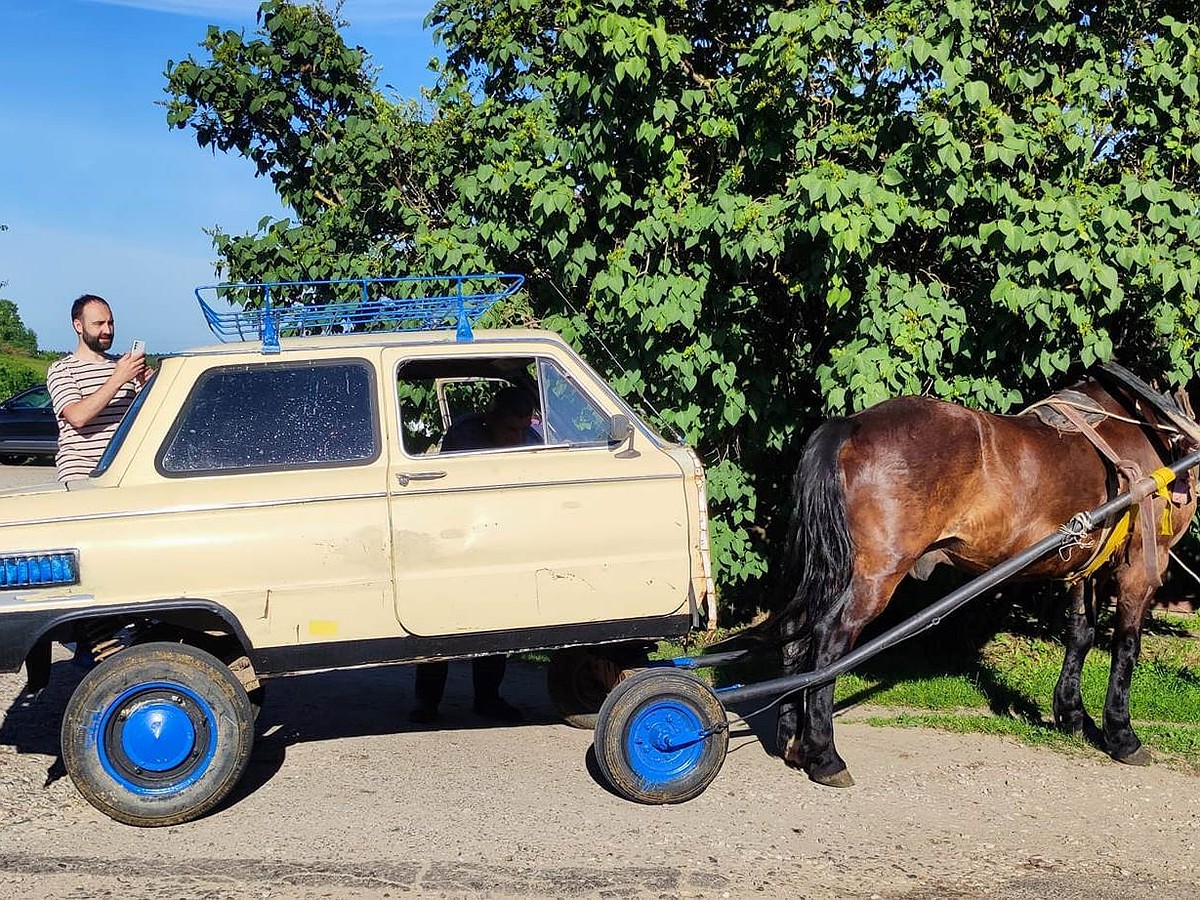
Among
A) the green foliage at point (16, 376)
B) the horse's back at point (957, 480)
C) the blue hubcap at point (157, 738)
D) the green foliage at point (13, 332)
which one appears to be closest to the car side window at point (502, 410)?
the horse's back at point (957, 480)

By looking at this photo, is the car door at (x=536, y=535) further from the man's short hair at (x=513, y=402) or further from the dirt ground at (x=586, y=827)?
the dirt ground at (x=586, y=827)

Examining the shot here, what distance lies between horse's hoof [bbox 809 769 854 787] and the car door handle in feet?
7.70

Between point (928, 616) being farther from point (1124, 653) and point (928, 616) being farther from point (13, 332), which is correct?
point (13, 332)

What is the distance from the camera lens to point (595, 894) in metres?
4.34

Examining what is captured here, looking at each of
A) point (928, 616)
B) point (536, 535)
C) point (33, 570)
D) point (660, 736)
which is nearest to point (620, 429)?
point (536, 535)

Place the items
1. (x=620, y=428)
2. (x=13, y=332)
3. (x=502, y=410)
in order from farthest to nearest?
(x=13, y=332) → (x=502, y=410) → (x=620, y=428)

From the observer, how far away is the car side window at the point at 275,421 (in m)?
5.14

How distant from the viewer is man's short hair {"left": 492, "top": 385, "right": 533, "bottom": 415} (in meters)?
5.82

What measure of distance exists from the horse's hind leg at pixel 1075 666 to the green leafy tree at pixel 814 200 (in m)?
1.18

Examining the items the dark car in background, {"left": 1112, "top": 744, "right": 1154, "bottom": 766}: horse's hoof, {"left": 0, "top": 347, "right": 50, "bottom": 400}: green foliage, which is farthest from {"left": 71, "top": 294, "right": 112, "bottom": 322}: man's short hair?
{"left": 0, "top": 347, "right": 50, "bottom": 400}: green foliage

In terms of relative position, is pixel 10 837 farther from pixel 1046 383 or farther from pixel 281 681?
pixel 1046 383

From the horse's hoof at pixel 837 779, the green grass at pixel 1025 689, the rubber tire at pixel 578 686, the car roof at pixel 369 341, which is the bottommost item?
the green grass at pixel 1025 689

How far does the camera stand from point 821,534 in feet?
18.8

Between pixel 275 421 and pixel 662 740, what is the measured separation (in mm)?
2232
